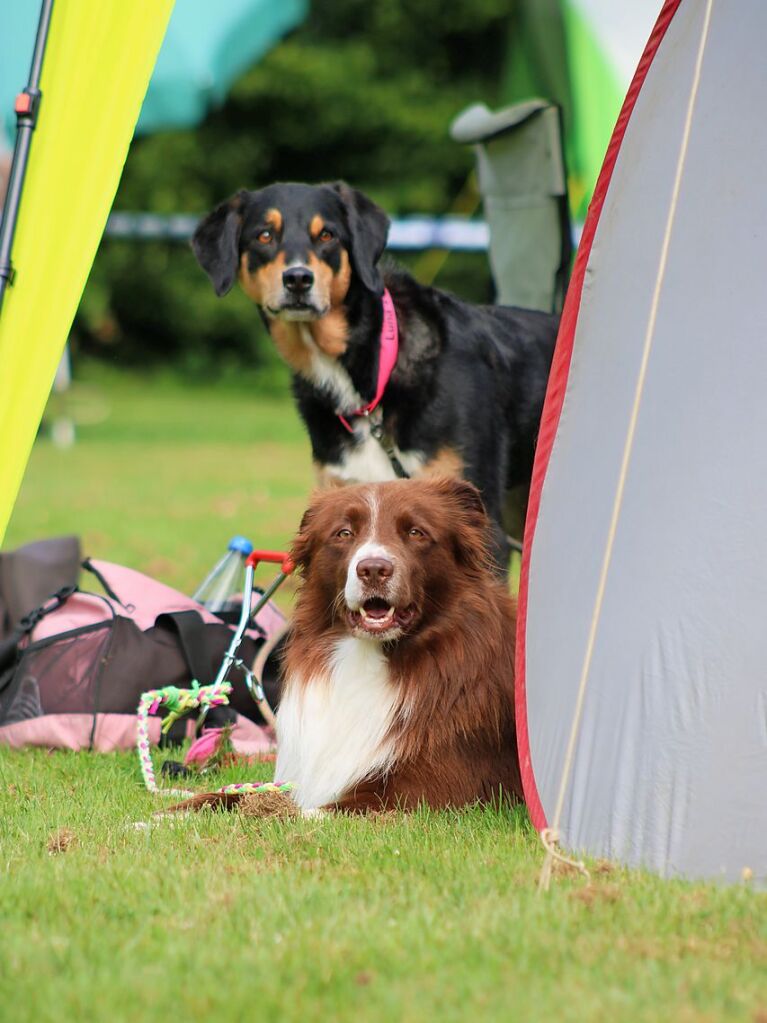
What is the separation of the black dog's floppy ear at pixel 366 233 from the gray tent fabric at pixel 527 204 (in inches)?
54.6

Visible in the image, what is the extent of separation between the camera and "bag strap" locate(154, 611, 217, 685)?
460cm

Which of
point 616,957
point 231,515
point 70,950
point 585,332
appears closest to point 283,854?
point 70,950

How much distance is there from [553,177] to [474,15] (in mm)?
20809

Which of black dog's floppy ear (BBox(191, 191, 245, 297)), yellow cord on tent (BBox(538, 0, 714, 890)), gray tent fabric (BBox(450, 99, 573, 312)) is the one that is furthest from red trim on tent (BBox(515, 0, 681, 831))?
gray tent fabric (BBox(450, 99, 573, 312))

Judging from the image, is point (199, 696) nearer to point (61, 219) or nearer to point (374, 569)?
point (374, 569)

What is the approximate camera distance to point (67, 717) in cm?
448

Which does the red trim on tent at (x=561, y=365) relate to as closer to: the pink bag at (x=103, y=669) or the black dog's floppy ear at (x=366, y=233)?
the pink bag at (x=103, y=669)

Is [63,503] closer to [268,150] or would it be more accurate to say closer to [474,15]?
[268,150]

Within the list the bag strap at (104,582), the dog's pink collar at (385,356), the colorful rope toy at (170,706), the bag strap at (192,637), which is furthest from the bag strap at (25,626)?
the dog's pink collar at (385,356)

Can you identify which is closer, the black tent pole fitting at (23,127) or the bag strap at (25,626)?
the black tent pole fitting at (23,127)

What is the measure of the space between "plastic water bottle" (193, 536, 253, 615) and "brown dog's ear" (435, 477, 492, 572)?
1.48 m

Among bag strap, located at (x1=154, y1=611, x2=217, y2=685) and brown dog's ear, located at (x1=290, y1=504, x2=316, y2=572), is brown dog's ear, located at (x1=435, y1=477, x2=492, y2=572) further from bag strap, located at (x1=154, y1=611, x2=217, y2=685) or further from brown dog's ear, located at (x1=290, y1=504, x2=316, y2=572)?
bag strap, located at (x1=154, y1=611, x2=217, y2=685)

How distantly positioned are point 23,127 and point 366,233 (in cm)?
164

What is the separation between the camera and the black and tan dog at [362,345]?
497 centimetres
